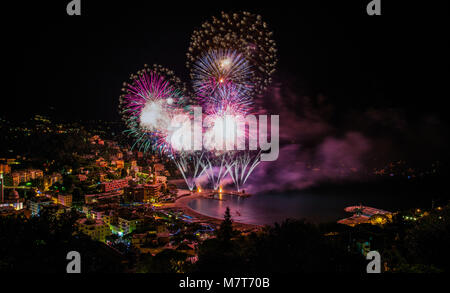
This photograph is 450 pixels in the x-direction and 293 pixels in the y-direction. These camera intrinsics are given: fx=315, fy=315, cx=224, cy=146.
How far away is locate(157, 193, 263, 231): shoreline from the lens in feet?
28.9

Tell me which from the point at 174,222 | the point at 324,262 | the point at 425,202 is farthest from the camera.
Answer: the point at 425,202

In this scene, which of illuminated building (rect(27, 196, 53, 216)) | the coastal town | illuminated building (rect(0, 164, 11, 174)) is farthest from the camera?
illuminated building (rect(0, 164, 11, 174))

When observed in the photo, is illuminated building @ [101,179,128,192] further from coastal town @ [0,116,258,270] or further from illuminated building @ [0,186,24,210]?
illuminated building @ [0,186,24,210]

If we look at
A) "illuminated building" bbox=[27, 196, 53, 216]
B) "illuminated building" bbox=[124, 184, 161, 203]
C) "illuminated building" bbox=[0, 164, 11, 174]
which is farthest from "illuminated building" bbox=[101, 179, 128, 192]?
"illuminated building" bbox=[27, 196, 53, 216]

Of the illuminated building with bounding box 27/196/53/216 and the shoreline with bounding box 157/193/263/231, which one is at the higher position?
the illuminated building with bounding box 27/196/53/216

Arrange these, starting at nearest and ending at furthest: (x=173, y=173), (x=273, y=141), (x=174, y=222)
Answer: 1. (x=174, y=222)
2. (x=173, y=173)
3. (x=273, y=141)

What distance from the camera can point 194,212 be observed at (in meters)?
10.9

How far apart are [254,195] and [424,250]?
11.9 metres

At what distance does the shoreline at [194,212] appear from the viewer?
28.9 feet

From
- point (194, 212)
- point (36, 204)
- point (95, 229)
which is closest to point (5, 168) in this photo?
point (36, 204)
